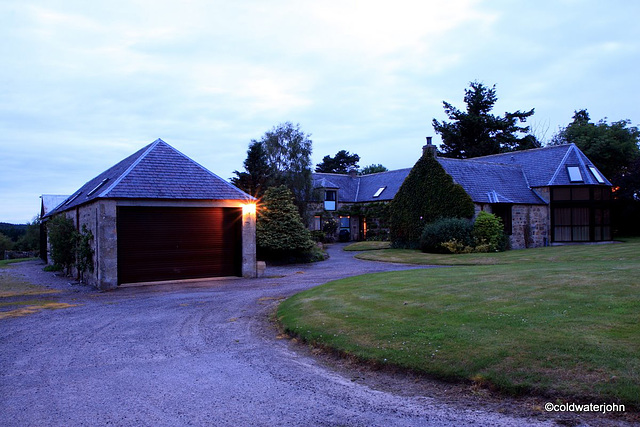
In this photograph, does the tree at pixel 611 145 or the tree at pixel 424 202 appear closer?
the tree at pixel 424 202

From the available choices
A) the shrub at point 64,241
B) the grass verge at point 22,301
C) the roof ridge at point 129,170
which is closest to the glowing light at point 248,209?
the roof ridge at point 129,170

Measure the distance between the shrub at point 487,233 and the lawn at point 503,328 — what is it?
15.8 meters

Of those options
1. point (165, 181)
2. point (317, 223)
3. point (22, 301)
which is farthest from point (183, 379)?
point (317, 223)

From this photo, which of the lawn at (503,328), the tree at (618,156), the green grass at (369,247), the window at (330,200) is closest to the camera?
the lawn at (503,328)

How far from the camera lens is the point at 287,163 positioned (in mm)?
34500

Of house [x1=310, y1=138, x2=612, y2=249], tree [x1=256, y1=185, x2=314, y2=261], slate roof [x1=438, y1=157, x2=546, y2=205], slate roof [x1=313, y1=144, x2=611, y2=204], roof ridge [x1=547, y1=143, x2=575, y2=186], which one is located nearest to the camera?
tree [x1=256, y1=185, x2=314, y2=261]

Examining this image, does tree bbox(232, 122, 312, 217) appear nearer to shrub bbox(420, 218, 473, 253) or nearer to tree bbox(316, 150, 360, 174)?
shrub bbox(420, 218, 473, 253)

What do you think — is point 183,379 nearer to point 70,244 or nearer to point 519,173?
point 70,244

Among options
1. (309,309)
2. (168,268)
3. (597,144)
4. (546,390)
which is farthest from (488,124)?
(546,390)

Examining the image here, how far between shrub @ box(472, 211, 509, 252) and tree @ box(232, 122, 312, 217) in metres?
12.8

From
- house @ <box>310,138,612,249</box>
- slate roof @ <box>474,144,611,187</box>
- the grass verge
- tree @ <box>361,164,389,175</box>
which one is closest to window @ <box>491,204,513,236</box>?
house @ <box>310,138,612,249</box>

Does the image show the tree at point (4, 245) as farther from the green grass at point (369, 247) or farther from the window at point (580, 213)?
the window at point (580, 213)

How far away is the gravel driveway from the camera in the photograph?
5109mm

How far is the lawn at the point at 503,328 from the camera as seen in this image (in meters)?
5.50
